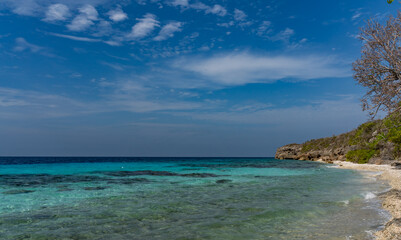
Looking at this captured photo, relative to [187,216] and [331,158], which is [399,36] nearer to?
[187,216]

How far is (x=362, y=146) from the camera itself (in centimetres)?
6631

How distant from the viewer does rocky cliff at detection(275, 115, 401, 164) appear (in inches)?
1626

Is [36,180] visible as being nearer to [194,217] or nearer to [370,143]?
[194,217]

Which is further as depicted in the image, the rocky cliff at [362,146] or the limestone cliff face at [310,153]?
the limestone cliff face at [310,153]

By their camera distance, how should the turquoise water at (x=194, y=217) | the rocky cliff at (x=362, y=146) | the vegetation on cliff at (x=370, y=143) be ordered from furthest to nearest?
the vegetation on cliff at (x=370, y=143) < the rocky cliff at (x=362, y=146) < the turquoise water at (x=194, y=217)

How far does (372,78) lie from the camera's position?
50.3 feet

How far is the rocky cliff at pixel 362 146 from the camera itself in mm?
41312

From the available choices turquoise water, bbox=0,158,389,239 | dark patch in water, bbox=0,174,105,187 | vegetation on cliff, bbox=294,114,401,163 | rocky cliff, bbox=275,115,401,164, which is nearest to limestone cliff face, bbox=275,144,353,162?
rocky cliff, bbox=275,115,401,164

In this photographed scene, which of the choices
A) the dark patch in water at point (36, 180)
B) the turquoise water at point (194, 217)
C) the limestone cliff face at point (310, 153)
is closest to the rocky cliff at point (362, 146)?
the limestone cliff face at point (310, 153)

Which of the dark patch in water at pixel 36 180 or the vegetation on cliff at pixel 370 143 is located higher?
the vegetation on cliff at pixel 370 143

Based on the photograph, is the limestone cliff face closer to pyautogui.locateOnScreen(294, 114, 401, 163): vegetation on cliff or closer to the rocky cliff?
the rocky cliff

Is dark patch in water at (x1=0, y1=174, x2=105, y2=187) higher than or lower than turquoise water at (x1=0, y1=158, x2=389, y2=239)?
lower

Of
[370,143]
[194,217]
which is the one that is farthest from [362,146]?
[194,217]

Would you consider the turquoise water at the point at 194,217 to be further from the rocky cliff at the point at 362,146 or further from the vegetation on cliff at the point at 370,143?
the vegetation on cliff at the point at 370,143
